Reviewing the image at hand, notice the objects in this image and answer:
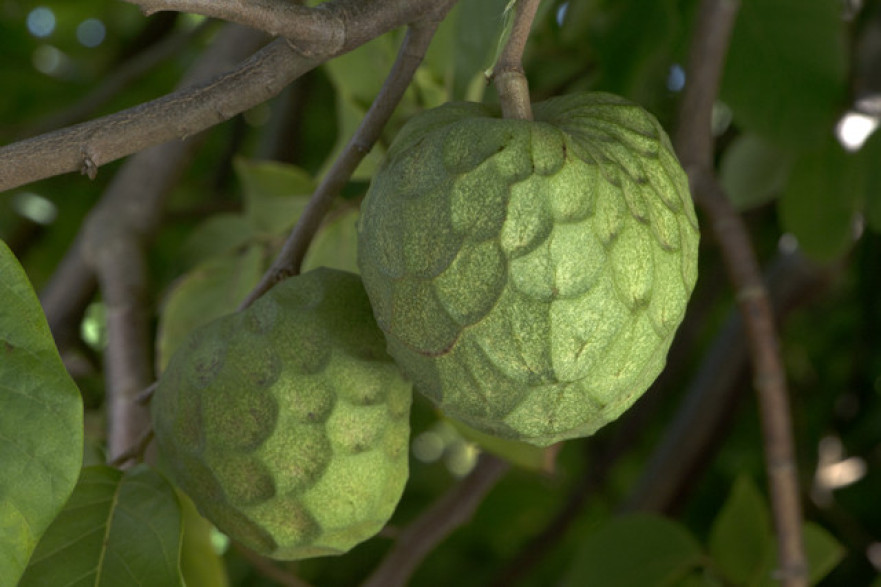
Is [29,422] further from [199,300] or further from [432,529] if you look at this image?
[432,529]

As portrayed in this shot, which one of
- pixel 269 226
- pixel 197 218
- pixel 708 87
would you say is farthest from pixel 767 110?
pixel 197 218

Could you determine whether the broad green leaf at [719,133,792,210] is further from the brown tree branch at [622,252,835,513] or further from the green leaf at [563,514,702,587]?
the green leaf at [563,514,702,587]

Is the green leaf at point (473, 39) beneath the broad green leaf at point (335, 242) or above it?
above

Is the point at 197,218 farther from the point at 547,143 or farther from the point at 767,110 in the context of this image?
the point at 547,143

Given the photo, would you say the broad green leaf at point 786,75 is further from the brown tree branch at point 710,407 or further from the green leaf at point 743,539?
the brown tree branch at point 710,407

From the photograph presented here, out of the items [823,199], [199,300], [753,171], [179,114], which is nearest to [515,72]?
[179,114]

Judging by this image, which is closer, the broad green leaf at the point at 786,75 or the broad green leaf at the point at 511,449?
the broad green leaf at the point at 511,449

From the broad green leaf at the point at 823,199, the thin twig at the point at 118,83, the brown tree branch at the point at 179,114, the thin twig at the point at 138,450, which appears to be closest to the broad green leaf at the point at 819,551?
the broad green leaf at the point at 823,199
